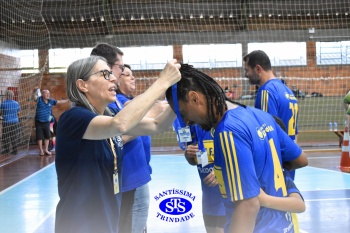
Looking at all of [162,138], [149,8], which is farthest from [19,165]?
[149,8]

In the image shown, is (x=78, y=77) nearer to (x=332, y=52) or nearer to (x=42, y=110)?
(x=42, y=110)

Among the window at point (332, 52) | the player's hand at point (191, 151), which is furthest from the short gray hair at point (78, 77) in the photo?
the window at point (332, 52)

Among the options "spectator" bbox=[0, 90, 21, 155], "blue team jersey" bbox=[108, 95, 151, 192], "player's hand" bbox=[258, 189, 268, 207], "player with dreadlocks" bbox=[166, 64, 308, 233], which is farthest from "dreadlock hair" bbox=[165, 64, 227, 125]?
"spectator" bbox=[0, 90, 21, 155]

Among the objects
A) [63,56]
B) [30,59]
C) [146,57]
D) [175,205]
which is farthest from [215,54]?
[175,205]

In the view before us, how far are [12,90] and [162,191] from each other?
7.45 meters

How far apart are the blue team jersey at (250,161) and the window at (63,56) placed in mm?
16068

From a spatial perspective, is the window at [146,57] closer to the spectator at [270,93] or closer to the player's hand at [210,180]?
the spectator at [270,93]

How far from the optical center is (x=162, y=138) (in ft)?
55.1

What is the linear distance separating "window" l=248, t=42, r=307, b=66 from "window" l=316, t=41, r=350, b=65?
579mm

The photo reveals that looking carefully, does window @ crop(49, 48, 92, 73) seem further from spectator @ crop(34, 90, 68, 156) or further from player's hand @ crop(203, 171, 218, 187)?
A: player's hand @ crop(203, 171, 218, 187)

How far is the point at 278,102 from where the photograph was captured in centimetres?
456

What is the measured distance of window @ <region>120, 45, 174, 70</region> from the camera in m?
17.6

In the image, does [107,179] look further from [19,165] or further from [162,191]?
[19,165]

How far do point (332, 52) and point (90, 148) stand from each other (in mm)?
17253
